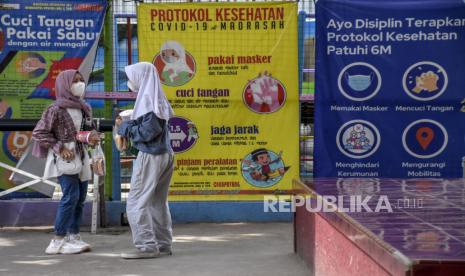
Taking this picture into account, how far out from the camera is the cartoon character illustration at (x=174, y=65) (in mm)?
8266

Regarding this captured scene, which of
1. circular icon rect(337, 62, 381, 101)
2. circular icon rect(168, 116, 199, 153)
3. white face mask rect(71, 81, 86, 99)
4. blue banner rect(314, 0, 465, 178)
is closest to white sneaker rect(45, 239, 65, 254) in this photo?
white face mask rect(71, 81, 86, 99)

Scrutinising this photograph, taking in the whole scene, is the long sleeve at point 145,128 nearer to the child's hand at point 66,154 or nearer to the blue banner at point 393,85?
the child's hand at point 66,154

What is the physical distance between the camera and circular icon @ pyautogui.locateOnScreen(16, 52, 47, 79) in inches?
323

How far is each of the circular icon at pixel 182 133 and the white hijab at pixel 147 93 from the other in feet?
5.59

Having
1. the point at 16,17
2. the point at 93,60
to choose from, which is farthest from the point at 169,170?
the point at 16,17

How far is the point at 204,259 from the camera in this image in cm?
670

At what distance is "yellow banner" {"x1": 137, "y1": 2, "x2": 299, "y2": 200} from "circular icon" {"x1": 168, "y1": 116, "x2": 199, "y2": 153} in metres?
0.01

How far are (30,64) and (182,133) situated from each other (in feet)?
6.03

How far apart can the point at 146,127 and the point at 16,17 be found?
106 inches

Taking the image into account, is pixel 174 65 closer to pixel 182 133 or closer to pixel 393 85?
pixel 182 133

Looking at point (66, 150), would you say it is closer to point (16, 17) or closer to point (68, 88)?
point (68, 88)

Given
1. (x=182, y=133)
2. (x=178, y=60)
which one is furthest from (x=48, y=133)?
(x=178, y=60)

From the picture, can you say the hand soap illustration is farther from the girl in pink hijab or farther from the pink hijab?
the pink hijab

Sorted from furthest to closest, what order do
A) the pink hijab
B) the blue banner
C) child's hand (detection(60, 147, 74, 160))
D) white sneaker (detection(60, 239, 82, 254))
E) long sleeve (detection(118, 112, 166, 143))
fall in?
the blue banner → white sneaker (detection(60, 239, 82, 254)) → the pink hijab → child's hand (detection(60, 147, 74, 160)) → long sleeve (detection(118, 112, 166, 143))
